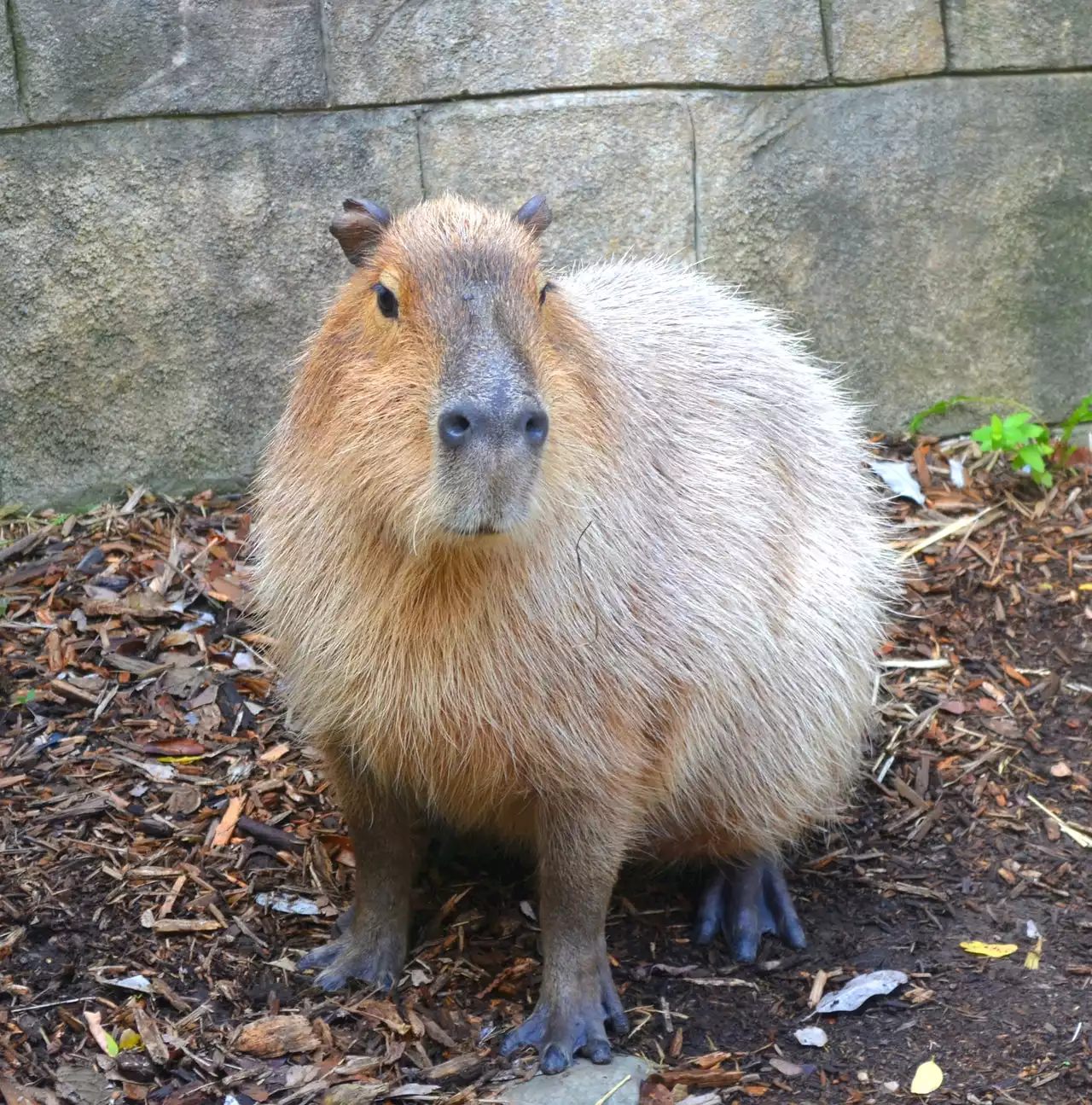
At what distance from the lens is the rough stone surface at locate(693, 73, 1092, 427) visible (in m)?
4.89

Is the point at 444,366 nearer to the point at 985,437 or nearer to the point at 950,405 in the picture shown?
the point at 985,437

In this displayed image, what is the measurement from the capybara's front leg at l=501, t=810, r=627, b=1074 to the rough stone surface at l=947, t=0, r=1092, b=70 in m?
3.22

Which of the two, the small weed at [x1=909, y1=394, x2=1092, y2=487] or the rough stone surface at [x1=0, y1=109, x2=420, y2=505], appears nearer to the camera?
the rough stone surface at [x1=0, y1=109, x2=420, y2=505]

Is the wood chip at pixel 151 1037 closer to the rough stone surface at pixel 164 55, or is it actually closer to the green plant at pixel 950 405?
the rough stone surface at pixel 164 55

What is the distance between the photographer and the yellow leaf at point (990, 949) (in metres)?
3.47

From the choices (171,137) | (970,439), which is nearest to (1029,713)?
(970,439)

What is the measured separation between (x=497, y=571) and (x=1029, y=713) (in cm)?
220

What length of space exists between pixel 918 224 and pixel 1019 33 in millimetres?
715

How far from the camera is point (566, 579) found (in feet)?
9.59

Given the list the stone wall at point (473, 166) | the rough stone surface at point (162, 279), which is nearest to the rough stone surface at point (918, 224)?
the stone wall at point (473, 166)

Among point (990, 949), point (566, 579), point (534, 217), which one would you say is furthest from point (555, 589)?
point (990, 949)

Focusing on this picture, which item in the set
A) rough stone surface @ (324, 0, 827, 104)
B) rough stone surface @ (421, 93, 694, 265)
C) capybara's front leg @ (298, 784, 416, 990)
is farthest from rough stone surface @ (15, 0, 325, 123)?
capybara's front leg @ (298, 784, 416, 990)

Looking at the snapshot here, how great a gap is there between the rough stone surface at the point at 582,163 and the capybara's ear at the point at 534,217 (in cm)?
173

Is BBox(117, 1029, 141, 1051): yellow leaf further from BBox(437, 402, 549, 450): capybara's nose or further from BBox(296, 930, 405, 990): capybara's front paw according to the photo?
BBox(437, 402, 549, 450): capybara's nose
